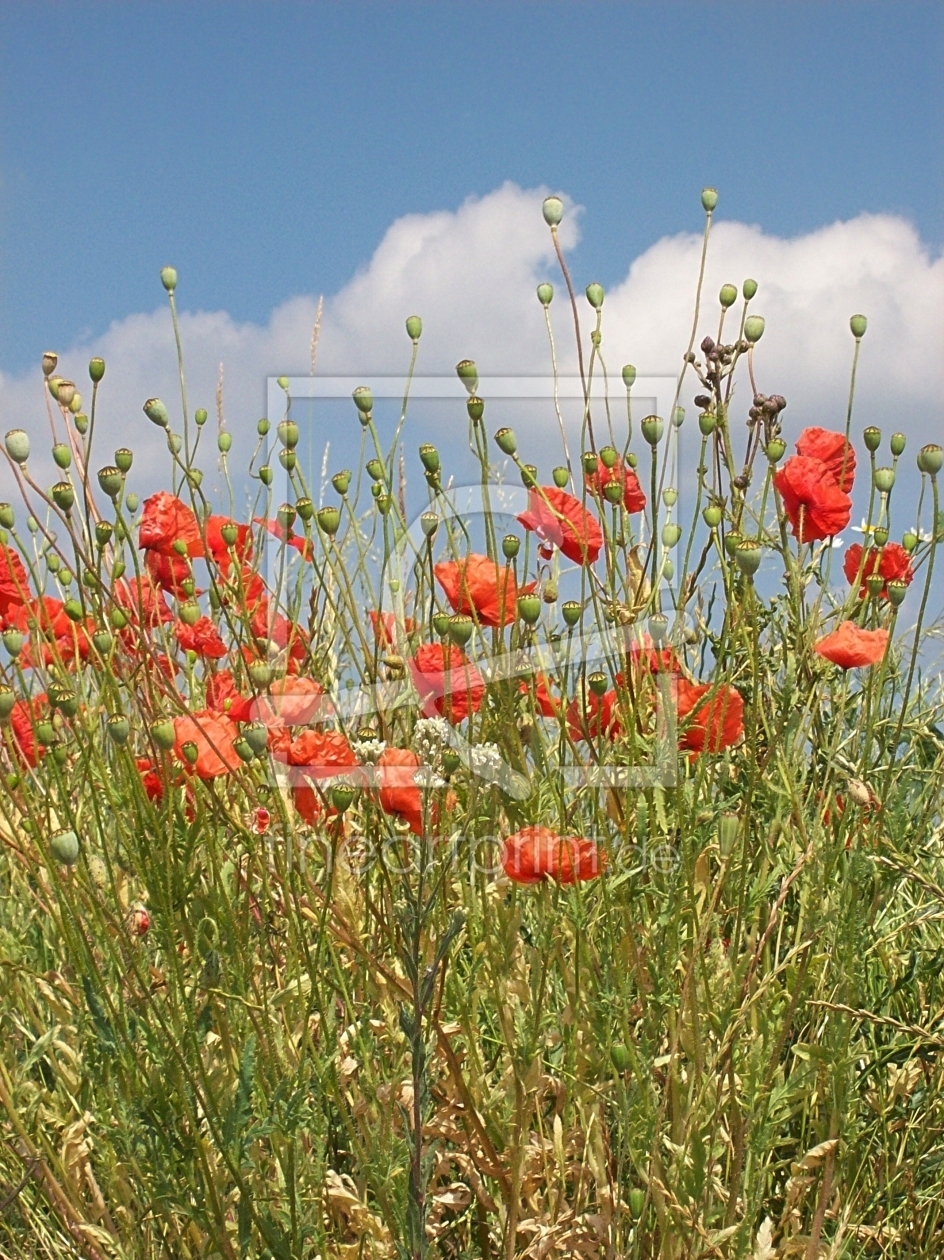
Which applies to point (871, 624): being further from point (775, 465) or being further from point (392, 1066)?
point (392, 1066)

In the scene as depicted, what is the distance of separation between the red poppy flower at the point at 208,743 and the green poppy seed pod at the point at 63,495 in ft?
1.02

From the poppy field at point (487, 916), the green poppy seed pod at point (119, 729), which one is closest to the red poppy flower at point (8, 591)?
the poppy field at point (487, 916)

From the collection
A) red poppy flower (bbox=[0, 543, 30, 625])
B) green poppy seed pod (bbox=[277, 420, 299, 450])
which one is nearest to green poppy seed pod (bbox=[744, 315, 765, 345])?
green poppy seed pod (bbox=[277, 420, 299, 450])

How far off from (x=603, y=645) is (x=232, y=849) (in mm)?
623

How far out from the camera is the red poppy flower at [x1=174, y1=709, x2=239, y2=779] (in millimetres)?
1604

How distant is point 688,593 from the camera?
201cm

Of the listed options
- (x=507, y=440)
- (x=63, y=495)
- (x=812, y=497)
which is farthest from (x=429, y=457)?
(x=812, y=497)

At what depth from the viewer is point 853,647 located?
178 cm

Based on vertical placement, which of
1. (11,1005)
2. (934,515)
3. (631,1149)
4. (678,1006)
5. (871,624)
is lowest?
(11,1005)

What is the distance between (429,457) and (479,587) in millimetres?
178

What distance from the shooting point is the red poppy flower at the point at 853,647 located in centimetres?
178

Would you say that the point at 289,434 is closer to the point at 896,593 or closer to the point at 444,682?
the point at 444,682

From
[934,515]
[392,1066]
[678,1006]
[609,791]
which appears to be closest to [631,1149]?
[678,1006]

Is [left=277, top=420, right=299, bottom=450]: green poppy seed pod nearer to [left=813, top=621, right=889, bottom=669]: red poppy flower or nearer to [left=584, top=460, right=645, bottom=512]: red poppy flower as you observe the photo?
[left=584, top=460, right=645, bottom=512]: red poppy flower
